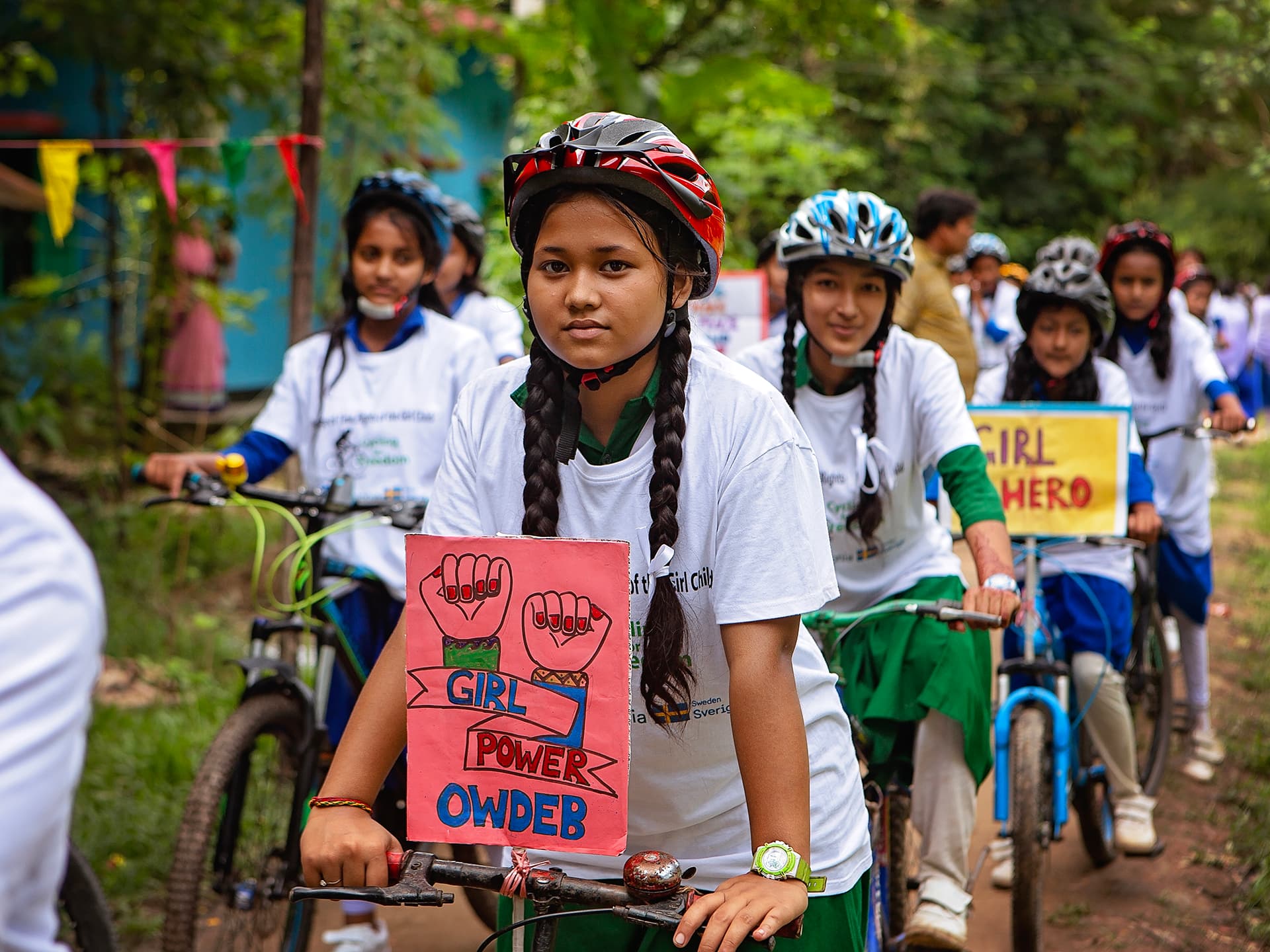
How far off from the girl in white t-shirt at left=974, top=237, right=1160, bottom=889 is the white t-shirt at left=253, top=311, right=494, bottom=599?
2.19 metres

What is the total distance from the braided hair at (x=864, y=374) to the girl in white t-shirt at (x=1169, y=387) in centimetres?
242

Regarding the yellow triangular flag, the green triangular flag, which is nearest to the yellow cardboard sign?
the green triangular flag

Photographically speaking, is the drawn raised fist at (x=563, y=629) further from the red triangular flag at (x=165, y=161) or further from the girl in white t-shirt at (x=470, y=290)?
the red triangular flag at (x=165, y=161)

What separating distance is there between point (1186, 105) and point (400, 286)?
24.6m

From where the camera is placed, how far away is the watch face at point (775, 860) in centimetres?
202

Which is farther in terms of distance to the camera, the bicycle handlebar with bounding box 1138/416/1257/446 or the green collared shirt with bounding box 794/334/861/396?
the bicycle handlebar with bounding box 1138/416/1257/446

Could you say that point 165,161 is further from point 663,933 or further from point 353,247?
point 663,933

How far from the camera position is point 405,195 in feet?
14.4

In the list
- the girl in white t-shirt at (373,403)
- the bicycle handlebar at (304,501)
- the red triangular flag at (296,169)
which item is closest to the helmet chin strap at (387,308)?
the girl in white t-shirt at (373,403)

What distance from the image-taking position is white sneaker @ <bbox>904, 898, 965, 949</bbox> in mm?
3768

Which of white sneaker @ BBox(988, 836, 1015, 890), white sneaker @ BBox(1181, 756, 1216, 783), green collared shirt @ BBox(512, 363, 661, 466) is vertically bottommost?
white sneaker @ BBox(988, 836, 1015, 890)

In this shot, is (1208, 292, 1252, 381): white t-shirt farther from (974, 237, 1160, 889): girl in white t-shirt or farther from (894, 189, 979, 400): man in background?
(974, 237, 1160, 889): girl in white t-shirt

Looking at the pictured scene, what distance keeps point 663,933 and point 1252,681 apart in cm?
662

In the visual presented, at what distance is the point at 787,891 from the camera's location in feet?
6.55
